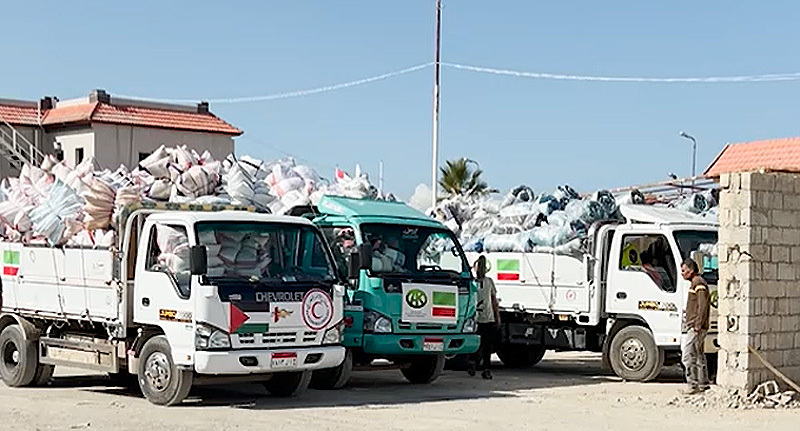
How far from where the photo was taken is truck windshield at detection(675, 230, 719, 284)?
1667 centimetres

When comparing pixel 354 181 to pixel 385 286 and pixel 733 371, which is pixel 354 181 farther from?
pixel 733 371

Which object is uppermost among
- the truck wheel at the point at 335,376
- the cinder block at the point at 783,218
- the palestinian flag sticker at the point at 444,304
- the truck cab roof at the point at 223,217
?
the cinder block at the point at 783,218

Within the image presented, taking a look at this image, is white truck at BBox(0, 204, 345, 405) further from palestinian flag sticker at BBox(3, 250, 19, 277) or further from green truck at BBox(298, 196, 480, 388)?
green truck at BBox(298, 196, 480, 388)

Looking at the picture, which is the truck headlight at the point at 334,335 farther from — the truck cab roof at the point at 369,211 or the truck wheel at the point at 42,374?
the truck wheel at the point at 42,374

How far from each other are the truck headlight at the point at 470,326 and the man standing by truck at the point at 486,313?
1.16 m

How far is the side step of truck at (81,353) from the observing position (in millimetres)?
13852

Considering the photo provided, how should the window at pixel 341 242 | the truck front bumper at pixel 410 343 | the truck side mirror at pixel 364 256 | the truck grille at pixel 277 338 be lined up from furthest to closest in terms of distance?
the window at pixel 341 242
the truck front bumper at pixel 410 343
the truck side mirror at pixel 364 256
the truck grille at pixel 277 338

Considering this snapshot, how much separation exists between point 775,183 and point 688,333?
2.14m

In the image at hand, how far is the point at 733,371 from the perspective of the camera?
14570 mm

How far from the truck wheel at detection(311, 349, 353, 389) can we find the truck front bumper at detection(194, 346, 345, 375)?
4.79 feet

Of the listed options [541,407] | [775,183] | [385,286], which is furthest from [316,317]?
[775,183]

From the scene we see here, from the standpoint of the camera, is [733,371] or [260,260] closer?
[260,260]

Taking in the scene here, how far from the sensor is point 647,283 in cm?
1694

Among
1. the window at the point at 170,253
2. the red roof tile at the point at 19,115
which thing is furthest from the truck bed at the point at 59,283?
the red roof tile at the point at 19,115
